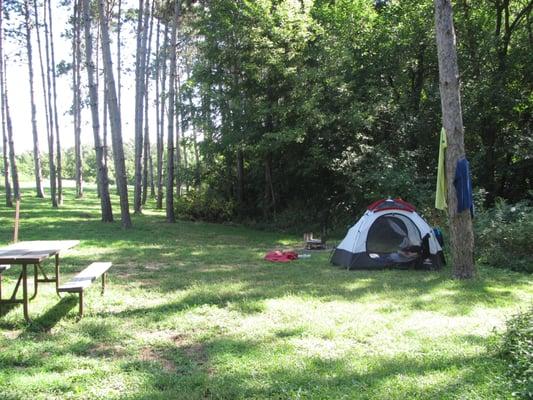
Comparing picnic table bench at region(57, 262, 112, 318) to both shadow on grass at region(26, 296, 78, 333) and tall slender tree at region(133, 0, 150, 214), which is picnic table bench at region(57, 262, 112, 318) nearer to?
shadow on grass at region(26, 296, 78, 333)

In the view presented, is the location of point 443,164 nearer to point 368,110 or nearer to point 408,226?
point 408,226

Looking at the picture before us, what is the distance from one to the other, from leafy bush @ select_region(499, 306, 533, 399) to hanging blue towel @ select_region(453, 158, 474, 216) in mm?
3209

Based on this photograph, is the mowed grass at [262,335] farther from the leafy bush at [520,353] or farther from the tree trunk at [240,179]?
the tree trunk at [240,179]

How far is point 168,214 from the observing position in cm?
1683

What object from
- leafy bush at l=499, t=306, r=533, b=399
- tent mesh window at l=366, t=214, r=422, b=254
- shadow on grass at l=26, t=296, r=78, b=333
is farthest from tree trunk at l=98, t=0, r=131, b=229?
leafy bush at l=499, t=306, r=533, b=399

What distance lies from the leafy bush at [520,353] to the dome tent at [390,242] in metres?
4.41

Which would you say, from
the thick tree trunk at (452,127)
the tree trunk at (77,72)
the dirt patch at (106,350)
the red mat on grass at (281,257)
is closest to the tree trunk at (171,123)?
the red mat on grass at (281,257)

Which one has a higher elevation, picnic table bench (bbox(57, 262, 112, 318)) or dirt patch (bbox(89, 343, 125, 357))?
picnic table bench (bbox(57, 262, 112, 318))

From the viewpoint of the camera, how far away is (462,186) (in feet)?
24.1

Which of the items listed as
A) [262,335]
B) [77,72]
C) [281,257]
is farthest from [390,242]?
[77,72]

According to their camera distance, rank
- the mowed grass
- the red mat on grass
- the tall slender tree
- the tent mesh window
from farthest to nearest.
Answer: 1. the tall slender tree
2. the red mat on grass
3. the tent mesh window
4. the mowed grass

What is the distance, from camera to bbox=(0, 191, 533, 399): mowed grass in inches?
141

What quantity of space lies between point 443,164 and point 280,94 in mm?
8592

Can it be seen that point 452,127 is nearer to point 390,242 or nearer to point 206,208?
point 390,242
